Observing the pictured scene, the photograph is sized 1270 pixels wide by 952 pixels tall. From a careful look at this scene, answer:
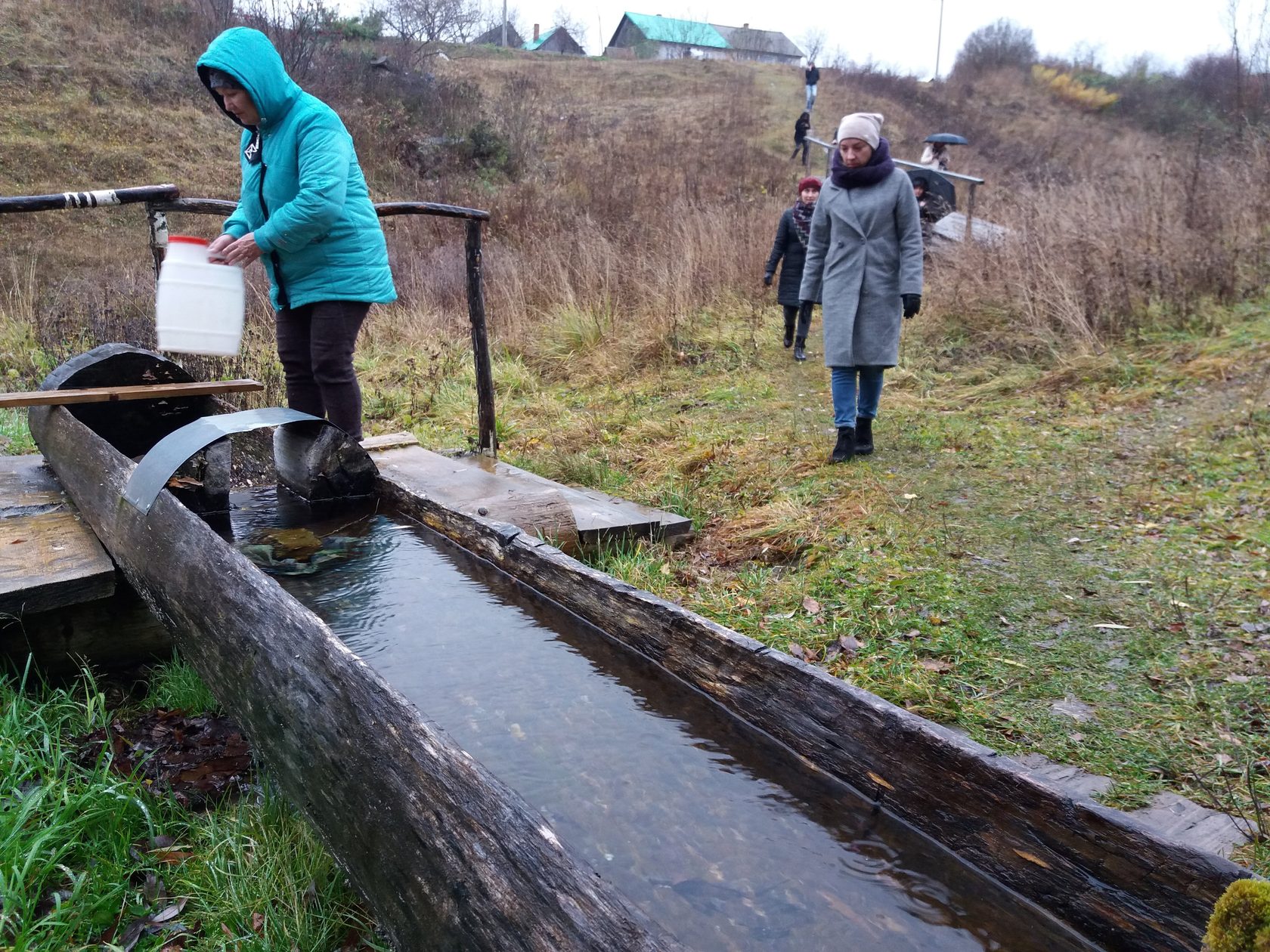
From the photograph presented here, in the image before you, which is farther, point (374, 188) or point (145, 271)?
point (374, 188)

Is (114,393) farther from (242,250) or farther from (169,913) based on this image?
(169,913)

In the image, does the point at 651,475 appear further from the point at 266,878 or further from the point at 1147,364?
the point at 1147,364

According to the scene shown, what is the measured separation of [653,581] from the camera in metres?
3.63

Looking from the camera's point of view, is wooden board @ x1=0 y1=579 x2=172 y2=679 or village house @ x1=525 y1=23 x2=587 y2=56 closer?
wooden board @ x1=0 y1=579 x2=172 y2=679

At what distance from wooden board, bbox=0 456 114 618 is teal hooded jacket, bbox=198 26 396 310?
125cm

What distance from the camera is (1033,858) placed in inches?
65.6

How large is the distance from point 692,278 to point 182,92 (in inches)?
622

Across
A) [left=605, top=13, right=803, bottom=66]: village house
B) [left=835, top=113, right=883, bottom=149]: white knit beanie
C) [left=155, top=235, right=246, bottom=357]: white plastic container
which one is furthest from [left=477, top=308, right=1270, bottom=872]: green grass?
[left=605, top=13, right=803, bottom=66]: village house

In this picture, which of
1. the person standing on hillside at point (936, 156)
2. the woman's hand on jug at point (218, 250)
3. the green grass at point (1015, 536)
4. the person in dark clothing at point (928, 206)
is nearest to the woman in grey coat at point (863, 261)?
the green grass at point (1015, 536)

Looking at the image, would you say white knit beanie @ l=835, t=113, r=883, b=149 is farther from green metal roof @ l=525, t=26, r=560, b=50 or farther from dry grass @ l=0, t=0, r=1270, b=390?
green metal roof @ l=525, t=26, r=560, b=50

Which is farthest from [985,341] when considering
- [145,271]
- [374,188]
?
[374,188]

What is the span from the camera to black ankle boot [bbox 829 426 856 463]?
5152 mm

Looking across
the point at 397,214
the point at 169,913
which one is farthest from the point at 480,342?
the point at 169,913

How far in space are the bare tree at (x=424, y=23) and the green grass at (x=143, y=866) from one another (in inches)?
940
